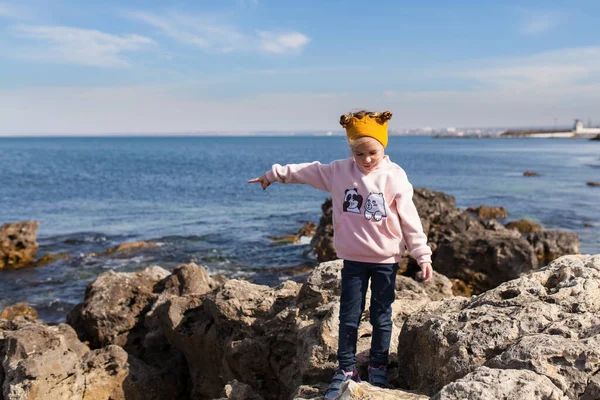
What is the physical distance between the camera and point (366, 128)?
4.99m

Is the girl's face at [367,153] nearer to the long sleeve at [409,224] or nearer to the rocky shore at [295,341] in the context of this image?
the long sleeve at [409,224]

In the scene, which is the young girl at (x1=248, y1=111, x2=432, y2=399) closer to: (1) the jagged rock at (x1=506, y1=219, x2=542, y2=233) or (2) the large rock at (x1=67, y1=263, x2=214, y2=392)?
(2) the large rock at (x1=67, y1=263, x2=214, y2=392)

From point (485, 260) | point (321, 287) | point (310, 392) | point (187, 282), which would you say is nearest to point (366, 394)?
point (310, 392)

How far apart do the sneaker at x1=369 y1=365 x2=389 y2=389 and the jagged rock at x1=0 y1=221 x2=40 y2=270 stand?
17.6 meters

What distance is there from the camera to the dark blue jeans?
4949 millimetres

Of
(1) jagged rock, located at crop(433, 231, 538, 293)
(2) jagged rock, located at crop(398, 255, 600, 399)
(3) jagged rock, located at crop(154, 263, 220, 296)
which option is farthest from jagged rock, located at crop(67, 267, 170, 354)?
(1) jagged rock, located at crop(433, 231, 538, 293)

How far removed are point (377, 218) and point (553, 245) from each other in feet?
54.3

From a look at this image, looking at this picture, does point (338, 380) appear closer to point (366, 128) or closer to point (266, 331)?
point (266, 331)

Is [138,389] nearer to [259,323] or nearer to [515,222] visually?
[259,323]

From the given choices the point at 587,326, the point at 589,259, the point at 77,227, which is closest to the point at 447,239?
the point at 589,259

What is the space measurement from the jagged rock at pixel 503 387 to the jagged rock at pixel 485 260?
11.6m

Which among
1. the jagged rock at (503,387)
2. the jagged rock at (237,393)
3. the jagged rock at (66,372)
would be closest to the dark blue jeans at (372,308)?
the jagged rock at (237,393)

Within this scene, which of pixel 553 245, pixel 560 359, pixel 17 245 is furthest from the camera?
pixel 17 245

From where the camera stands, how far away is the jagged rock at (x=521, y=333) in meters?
3.81
